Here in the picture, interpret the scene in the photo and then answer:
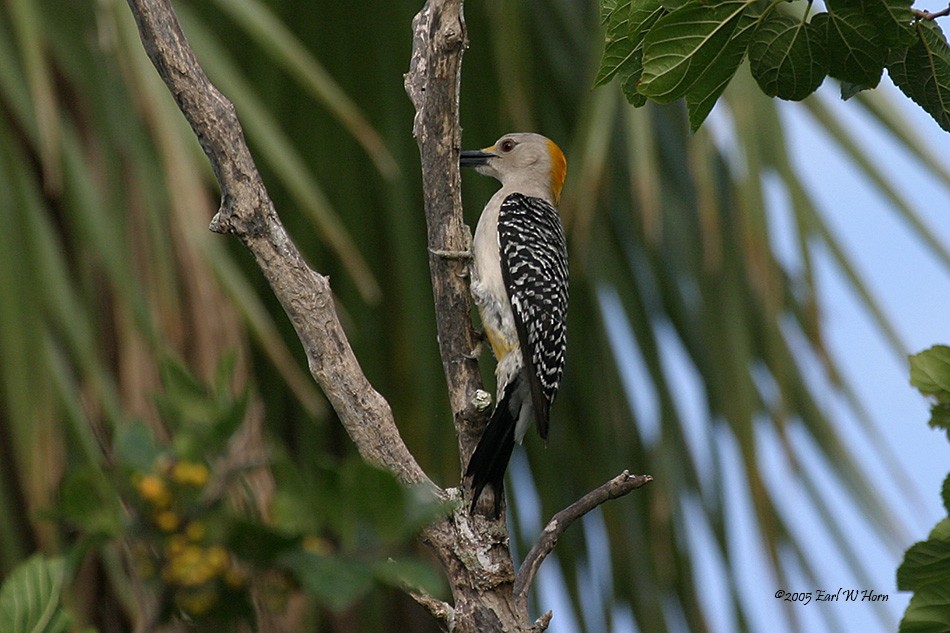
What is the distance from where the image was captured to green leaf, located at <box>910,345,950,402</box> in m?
1.67

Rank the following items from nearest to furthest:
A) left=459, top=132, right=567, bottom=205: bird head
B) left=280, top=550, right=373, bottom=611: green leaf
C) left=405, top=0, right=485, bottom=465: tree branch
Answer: left=280, top=550, right=373, bottom=611: green leaf < left=405, top=0, right=485, bottom=465: tree branch < left=459, top=132, right=567, bottom=205: bird head

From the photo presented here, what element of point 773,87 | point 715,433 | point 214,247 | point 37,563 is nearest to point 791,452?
point 715,433

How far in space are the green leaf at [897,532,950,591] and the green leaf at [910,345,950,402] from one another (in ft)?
0.65

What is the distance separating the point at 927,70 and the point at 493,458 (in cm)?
125

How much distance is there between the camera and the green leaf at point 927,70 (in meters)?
1.60

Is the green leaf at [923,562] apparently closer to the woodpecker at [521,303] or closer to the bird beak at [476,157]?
the woodpecker at [521,303]

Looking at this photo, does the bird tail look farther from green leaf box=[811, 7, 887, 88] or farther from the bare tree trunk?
green leaf box=[811, 7, 887, 88]

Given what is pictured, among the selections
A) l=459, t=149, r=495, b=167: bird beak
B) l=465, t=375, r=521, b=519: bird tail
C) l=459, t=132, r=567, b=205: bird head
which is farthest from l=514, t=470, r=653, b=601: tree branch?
l=459, t=149, r=495, b=167: bird beak

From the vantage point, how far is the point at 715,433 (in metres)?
4.95

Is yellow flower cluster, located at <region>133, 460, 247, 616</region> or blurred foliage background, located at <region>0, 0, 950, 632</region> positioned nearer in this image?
yellow flower cluster, located at <region>133, 460, 247, 616</region>

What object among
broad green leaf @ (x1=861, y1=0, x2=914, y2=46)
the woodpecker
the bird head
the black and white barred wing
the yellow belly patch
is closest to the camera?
broad green leaf @ (x1=861, y1=0, x2=914, y2=46)

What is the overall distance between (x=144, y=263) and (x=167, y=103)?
0.59 metres

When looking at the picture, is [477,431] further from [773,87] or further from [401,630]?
[401,630]

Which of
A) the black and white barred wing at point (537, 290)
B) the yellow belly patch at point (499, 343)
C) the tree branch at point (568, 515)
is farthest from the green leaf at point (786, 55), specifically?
the yellow belly patch at point (499, 343)
